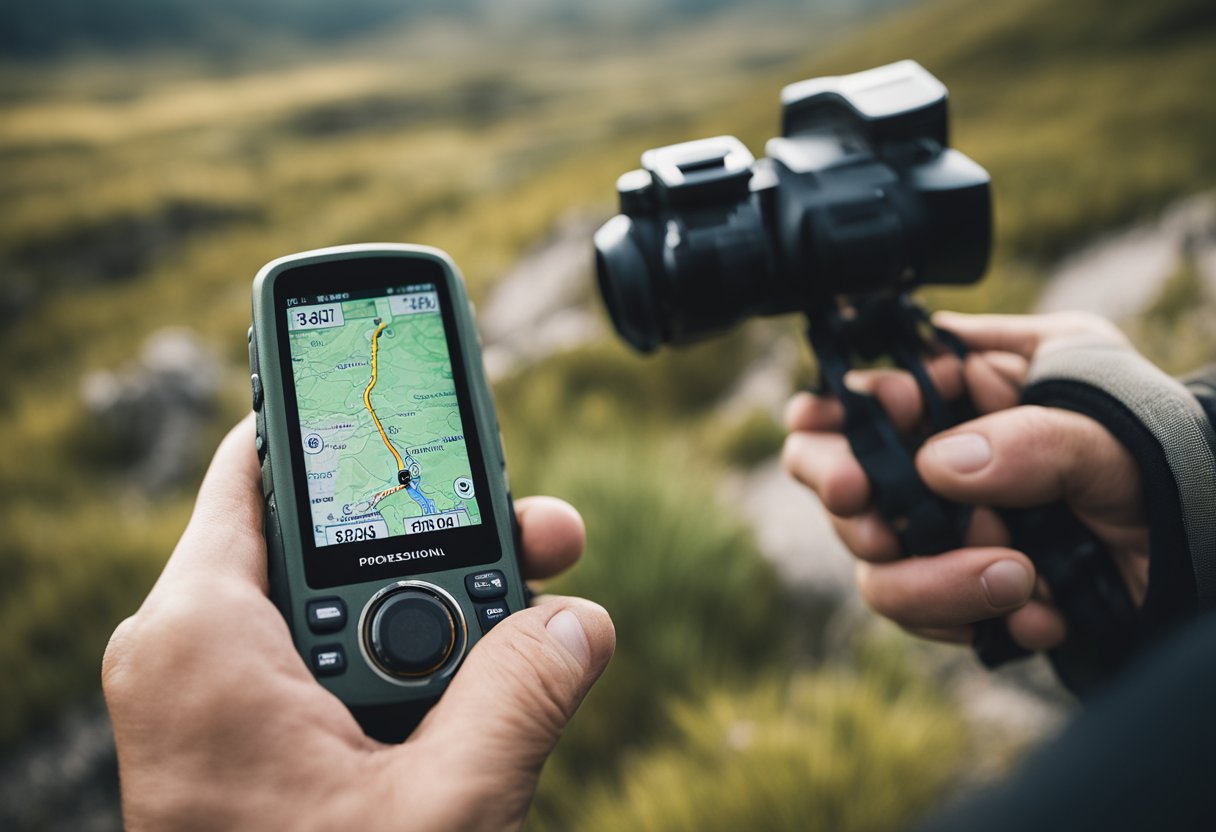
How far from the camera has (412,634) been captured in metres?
1.05

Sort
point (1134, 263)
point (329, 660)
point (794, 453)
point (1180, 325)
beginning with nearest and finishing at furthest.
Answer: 1. point (329, 660)
2. point (794, 453)
3. point (1180, 325)
4. point (1134, 263)

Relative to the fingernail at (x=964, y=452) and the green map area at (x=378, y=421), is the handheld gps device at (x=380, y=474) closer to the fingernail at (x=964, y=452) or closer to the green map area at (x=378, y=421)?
the green map area at (x=378, y=421)

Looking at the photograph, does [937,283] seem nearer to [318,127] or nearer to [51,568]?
[51,568]

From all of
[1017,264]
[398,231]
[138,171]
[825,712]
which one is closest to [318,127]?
[138,171]

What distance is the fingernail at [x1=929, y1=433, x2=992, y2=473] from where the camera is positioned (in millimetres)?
1267

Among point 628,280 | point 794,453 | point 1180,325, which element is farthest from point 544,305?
point 628,280

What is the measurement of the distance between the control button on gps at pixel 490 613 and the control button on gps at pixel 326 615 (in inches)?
7.2

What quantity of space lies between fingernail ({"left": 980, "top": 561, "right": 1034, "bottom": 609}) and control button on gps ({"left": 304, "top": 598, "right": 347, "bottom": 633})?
98 cm

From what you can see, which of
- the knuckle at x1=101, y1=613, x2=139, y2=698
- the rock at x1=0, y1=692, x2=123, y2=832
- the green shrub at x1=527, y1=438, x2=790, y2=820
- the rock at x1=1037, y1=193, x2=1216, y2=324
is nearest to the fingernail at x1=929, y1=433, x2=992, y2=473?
the green shrub at x1=527, y1=438, x2=790, y2=820

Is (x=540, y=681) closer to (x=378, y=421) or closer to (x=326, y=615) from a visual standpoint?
(x=326, y=615)

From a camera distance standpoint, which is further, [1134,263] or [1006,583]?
[1134,263]

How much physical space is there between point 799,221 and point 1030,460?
531mm

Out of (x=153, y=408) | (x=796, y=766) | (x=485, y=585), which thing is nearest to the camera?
(x=485, y=585)

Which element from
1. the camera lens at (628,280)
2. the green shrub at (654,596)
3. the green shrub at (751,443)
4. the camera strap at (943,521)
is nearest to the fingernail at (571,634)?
the camera lens at (628,280)
